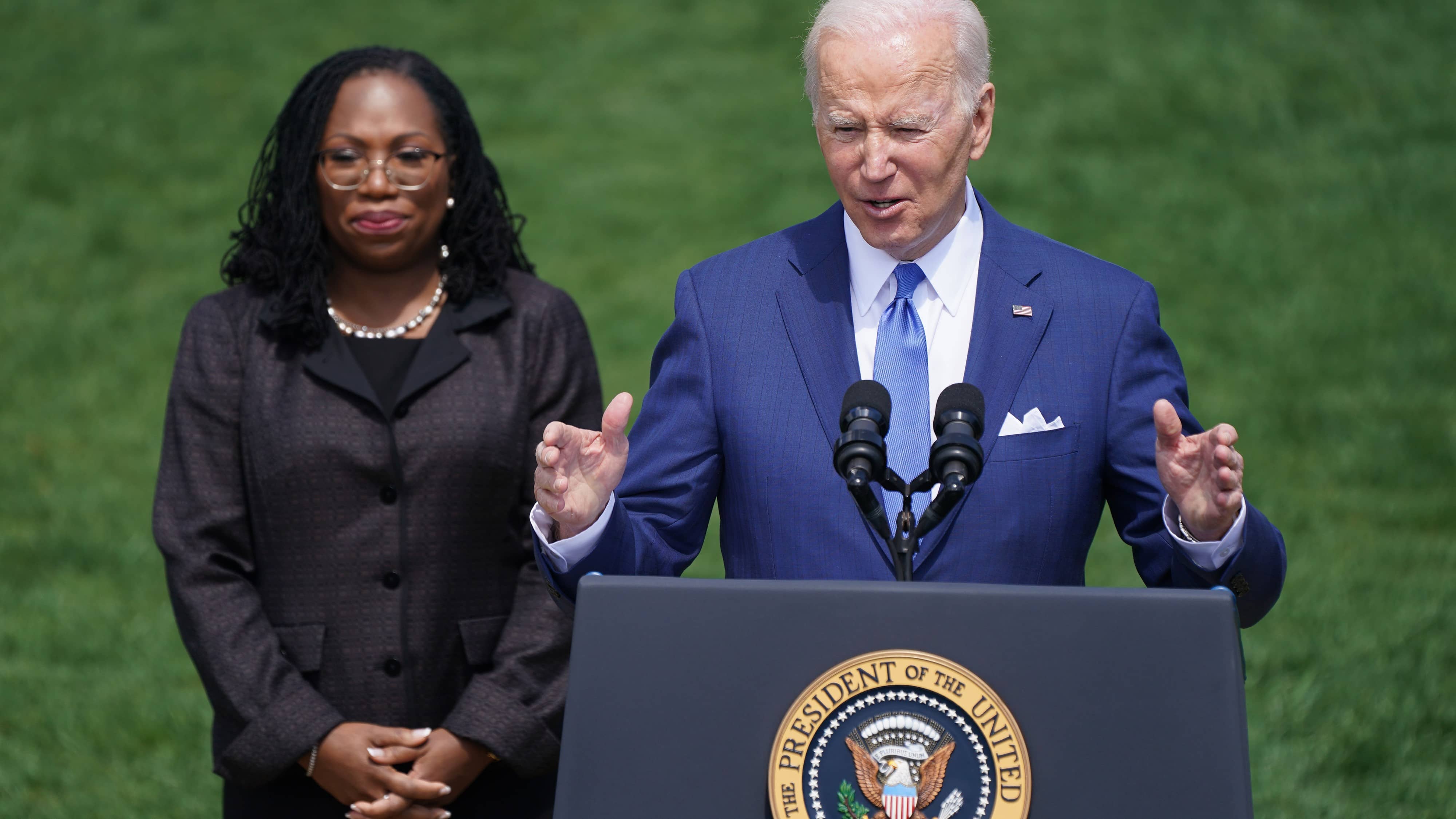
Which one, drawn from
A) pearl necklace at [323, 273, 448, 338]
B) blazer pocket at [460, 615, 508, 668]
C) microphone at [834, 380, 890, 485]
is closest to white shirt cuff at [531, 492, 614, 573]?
microphone at [834, 380, 890, 485]

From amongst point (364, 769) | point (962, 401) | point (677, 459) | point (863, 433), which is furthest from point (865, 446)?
point (364, 769)

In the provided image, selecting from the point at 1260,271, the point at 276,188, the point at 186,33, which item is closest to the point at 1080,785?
the point at 276,188

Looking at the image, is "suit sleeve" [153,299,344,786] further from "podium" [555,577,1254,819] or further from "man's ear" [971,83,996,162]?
"man's ear" [971,83,996,162]

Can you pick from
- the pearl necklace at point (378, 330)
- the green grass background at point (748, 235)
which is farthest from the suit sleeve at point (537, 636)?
the green grass background at point (748, 235)

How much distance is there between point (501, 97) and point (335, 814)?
814cm

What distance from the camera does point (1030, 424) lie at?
238 cm

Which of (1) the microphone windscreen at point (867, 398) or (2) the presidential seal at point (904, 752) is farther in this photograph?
(1) the microphone windscreen at point (867, 398)

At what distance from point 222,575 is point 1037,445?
1.59 m

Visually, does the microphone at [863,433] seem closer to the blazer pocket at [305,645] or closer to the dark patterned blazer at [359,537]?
the dark patterned blazer at [359,537]

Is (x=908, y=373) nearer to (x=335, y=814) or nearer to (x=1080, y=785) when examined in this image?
(x=1080, y=785)

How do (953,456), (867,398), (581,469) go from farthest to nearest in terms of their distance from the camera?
(581,469) < (867,398) < (953,456)

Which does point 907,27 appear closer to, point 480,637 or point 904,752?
point 904,752

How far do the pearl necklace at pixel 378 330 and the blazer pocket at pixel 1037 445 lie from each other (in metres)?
1.34

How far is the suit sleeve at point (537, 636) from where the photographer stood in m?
3.03
